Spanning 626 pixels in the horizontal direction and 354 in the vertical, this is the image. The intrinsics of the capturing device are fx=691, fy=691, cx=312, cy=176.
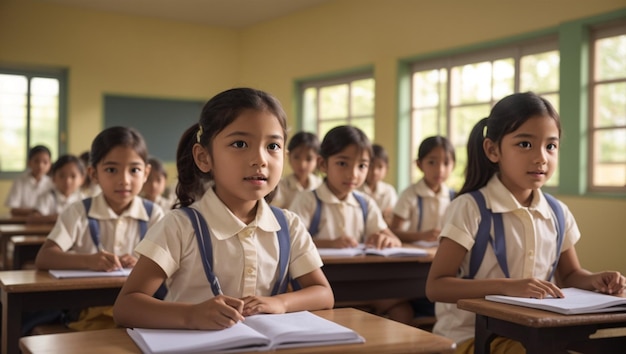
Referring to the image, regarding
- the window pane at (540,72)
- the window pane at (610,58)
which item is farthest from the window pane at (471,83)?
the window pane at (610,58)

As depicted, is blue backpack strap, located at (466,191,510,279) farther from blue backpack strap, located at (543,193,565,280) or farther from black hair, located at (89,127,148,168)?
black hair, located at (89,127,148,168)

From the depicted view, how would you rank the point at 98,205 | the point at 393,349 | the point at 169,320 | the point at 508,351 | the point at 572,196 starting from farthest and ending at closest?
the point at 572,196 < the point at 98,205 < the point at 508,351 < the point at 169,320 < the point at 393,349

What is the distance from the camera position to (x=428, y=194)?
4.10 m

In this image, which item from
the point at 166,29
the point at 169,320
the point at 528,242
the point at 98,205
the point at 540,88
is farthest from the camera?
the point at 166,29

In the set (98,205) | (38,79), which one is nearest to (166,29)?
(38,79)

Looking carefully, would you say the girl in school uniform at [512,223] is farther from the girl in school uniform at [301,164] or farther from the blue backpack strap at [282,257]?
the girl in school uniform at [301,164]

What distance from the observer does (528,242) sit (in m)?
2.08

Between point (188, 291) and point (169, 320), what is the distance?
333mm

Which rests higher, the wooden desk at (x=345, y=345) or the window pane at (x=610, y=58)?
the window pane at (x=610, y=58)

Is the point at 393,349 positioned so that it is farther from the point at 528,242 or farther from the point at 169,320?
the point at 528,242

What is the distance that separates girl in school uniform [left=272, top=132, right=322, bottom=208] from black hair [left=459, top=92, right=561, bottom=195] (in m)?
2.71

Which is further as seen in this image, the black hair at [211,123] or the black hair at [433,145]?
the black hair at [433,145]

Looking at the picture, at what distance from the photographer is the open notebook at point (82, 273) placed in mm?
2250

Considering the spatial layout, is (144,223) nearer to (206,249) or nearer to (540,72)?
(206,249)
